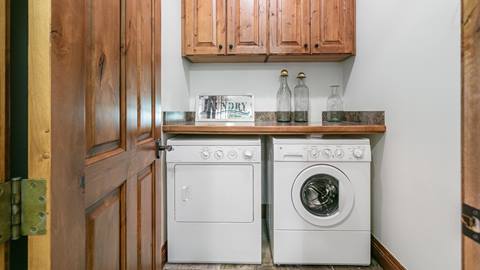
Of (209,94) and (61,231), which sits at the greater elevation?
(209,94)

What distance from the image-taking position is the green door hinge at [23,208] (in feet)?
1.42

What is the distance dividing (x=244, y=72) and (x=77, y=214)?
2.30 metres

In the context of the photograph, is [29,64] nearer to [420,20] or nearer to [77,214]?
[77,214]

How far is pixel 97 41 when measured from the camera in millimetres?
676

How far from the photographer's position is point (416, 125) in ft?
5.00

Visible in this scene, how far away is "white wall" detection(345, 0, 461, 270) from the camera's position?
49.5 inches

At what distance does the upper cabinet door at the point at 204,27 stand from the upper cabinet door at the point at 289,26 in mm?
431

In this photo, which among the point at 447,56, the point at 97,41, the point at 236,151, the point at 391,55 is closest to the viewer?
the point at 97,41

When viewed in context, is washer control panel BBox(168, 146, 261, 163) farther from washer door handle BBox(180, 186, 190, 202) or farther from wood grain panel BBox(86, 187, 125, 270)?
wood grain panel BBox(86, 187, 125, 270)

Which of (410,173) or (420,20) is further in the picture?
(410,173)

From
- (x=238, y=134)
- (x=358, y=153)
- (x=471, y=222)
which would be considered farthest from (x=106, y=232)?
(x=358, y=153)

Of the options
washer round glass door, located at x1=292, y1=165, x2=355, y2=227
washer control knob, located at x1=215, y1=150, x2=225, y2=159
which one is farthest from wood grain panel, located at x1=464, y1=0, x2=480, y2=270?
→ washer control knob, located at x1=215, y1=150, x2=225, y2=159

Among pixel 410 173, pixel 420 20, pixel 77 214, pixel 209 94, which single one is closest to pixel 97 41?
pixel 77 214

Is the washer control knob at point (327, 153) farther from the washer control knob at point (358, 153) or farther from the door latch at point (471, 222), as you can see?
the door latch at point (471, 222)
